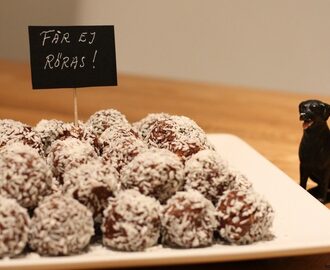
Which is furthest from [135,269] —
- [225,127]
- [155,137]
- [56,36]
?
[225,127]

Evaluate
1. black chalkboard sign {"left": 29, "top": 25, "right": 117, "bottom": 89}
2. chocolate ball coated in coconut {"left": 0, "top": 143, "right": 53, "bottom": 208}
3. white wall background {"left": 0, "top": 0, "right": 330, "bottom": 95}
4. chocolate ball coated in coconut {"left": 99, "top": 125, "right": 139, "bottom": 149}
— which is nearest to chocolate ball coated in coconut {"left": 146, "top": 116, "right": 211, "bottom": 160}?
chocolate ball coated in coconut {"left": 99, "top": 125, "right": 139, "bottom": 149}

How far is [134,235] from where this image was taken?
3.39 feet

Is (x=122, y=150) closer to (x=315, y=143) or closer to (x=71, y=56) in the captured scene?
(x=71, y=56)

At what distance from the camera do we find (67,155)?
3.94ft

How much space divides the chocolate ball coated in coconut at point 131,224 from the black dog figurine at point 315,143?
1.70 feet

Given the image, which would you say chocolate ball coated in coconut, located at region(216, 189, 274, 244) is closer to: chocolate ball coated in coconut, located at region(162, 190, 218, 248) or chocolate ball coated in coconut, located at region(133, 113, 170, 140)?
chocolate ball coated in coconut, located at region(162, 190, 218, 248)

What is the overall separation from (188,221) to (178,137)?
0.30 meters

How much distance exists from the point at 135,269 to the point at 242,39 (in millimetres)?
2424

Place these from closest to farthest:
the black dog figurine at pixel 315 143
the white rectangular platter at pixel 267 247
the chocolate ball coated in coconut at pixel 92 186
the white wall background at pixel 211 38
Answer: the white rectangular platter at pixel 267 247 → the chocolate ball coated in coconut at pixel 92 186 → the black dog figurine at pixel 315 143 → the white wall background at pixel 211 38

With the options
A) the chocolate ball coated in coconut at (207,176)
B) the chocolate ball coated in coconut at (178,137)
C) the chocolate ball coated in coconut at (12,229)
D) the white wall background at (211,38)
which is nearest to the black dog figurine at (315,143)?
the chocolate ball coated in coconut at (178,137)

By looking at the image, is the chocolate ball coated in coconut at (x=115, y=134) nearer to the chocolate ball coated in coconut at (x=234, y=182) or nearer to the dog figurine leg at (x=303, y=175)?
the chocolate ball coated in coconut at (x=234, y=182)

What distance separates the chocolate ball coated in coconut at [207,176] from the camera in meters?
1.14

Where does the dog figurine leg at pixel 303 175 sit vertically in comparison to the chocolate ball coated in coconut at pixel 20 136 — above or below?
below

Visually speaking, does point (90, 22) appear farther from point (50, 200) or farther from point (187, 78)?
point (50, 200)
